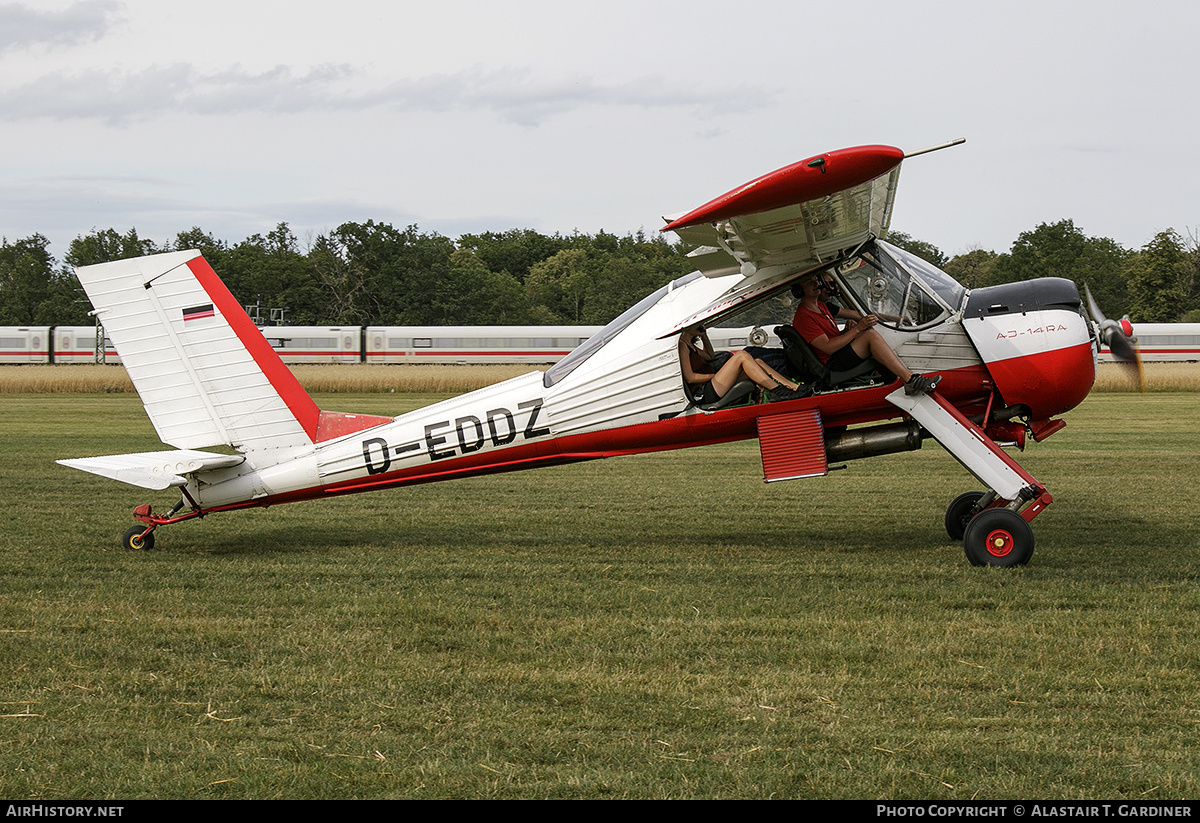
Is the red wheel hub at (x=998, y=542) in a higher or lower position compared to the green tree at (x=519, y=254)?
lower

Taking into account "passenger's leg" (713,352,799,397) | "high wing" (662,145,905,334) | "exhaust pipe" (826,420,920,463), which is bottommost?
"exhaust pipe" (826,420,920,463)

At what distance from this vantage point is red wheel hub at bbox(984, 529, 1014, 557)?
8109 mm

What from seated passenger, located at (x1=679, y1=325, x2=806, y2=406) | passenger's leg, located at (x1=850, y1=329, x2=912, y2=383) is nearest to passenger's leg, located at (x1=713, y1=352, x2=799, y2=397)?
seated passenger, located at (x1=679, y1=325, x2=806, y2=406)

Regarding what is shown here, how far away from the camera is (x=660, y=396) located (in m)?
8.86

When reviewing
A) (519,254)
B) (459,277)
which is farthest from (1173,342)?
(519,254)

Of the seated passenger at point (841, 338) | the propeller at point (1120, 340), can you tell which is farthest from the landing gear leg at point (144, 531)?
the propeller at point (1120, 340)

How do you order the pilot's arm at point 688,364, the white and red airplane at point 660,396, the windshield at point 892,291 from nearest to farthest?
1. the white and red airplane at point 660,396
2. the windshield at point 892,291
3. the pilot's arm at point 688,364

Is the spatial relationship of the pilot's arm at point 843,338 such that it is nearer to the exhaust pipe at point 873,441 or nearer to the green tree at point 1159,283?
the exhaust pipe at point 873,441

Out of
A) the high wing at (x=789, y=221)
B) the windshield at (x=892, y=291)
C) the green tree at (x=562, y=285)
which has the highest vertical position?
the green tree at (x=562, y=285)

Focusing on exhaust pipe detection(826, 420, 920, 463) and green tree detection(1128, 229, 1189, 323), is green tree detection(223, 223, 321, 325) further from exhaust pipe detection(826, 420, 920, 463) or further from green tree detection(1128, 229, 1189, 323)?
exhaust pipe detection(826, 420, 920, 463)

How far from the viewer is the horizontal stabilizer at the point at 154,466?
845cm

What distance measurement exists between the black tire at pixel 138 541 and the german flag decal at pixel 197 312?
1.99 meters

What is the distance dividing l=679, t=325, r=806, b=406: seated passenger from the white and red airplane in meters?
0.08

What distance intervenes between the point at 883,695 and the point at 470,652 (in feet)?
7.77
